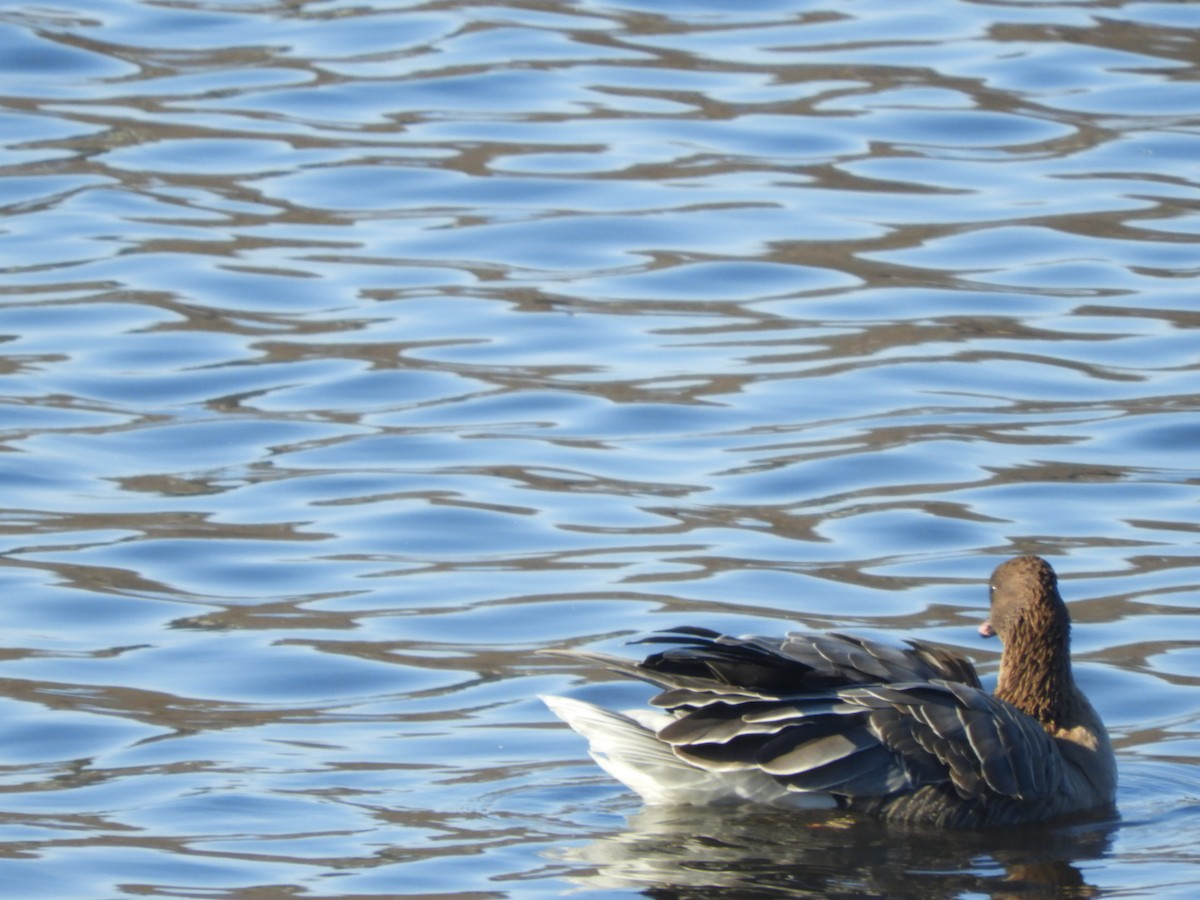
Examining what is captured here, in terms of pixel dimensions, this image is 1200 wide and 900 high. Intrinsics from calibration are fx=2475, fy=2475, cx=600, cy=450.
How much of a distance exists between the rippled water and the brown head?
34cm

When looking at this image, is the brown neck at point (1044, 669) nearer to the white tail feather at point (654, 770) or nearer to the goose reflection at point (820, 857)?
the goose reflection at point (820, 857)

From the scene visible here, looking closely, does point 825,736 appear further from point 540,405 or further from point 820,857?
point 540,405

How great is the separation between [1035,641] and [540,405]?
4311 mm

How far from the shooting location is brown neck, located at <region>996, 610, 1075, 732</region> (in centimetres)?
788

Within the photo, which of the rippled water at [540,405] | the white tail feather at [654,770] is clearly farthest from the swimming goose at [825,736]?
the rippled water at [540,405]

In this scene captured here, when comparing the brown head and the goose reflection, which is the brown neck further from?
the goose reflection

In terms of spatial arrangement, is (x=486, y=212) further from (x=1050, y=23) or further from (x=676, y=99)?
(x=1050, y=23)

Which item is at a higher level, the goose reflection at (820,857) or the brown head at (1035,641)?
the brown head at (1035,641)

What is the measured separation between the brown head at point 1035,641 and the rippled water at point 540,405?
1.12ft

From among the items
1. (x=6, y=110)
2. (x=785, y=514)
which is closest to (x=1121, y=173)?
(x=785, y=514)

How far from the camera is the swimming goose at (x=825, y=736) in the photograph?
7211 millimetres

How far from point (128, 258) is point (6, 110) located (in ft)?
→ 10.4

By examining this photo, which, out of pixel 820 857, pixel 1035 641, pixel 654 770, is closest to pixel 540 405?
pixel 1035 641

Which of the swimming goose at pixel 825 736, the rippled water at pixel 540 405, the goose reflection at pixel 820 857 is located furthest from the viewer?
the rippled water at pixel 540 405
